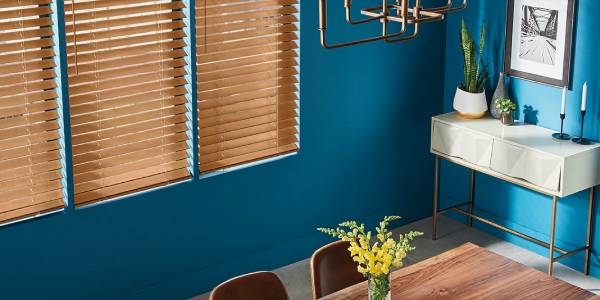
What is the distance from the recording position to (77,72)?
4.38 meters

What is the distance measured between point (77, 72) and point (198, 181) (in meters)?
0.98

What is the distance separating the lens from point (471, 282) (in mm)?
3812

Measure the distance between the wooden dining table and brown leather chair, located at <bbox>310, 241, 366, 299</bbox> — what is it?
219 millimetres

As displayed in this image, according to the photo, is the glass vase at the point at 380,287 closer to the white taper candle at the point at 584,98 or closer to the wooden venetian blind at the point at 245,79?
the wooden venetian blind at the point at 245,79

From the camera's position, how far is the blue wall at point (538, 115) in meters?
5.13

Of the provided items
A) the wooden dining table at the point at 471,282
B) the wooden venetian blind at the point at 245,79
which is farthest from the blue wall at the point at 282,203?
the wooden dining table at the point at 471,282

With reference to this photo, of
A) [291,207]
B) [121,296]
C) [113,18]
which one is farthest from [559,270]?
[113,18]

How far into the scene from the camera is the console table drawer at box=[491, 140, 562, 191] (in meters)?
5.02

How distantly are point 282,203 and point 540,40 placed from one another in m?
1.83

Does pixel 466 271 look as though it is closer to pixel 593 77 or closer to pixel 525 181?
pixel 525 181

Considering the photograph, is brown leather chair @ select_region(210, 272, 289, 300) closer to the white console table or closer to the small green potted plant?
the white console table

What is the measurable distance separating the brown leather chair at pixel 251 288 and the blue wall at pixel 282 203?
1280 mm

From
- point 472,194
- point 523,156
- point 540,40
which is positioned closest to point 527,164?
point 523,156

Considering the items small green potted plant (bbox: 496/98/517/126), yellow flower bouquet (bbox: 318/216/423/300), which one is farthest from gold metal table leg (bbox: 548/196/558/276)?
yellow flower bouquet (bbox: 318/216/423/300)
